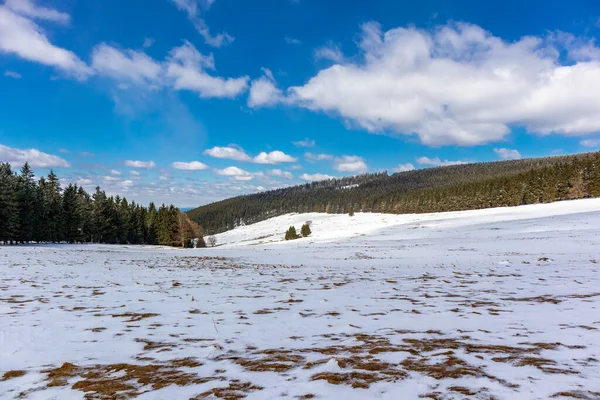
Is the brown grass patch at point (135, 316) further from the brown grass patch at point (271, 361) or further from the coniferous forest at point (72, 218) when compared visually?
the coniferous forest at point (72, 218)

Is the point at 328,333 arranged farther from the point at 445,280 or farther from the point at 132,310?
the point at 445,280

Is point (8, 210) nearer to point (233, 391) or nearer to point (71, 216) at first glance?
point (71, 216)

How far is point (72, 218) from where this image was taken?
188 ft

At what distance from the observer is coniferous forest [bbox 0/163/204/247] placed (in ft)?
151

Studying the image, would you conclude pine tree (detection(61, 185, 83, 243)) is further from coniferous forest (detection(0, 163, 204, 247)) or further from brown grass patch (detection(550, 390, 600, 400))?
brown grass patch (detection(550, 390, 600, 400))

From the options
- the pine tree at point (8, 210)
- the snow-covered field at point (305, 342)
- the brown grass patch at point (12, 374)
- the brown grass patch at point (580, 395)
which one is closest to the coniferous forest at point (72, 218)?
the pine tree at point (8, 210)

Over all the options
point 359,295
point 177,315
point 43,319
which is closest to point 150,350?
point 177,315

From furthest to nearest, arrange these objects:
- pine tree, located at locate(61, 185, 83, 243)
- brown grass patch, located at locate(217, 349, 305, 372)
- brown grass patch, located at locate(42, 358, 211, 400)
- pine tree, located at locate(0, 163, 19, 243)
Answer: pine tree, located at locate(61, 185, 83, 243) → pine tree, located at locate(0, 163, 19, 243) → brown grass patch, located at locate(217, 349, 305, 372) → brown grass patch, located at locate(42, 358, 211, 400)

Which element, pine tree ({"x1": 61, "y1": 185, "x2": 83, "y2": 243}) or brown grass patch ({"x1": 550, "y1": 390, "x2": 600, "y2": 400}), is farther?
pine tree ({"x1": 61, "y1": 185, "x2": 83, "y2": 243})

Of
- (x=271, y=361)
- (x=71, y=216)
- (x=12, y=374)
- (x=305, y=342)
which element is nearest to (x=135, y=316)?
(x=12, y=374)

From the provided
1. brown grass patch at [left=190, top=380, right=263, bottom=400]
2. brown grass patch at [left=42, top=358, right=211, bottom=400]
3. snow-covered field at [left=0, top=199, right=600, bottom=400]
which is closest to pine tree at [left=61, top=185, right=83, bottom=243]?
snow-covered field at [left=0, top=199, right=600, bottom=400]

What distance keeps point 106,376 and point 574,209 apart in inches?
2672

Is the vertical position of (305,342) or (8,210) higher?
(8,210)

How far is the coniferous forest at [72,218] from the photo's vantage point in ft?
151
